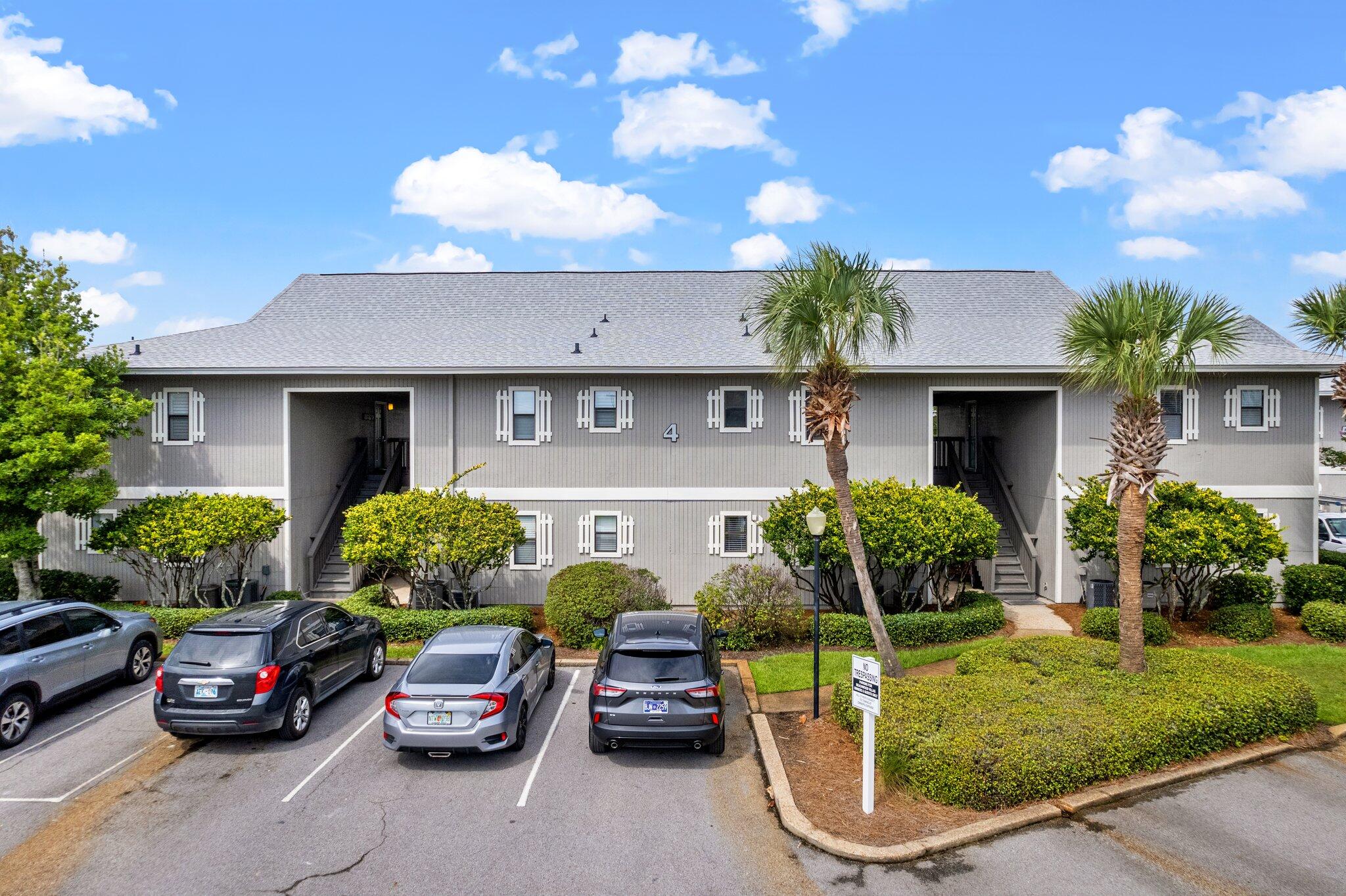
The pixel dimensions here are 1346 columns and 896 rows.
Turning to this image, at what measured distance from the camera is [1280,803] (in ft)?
27.3

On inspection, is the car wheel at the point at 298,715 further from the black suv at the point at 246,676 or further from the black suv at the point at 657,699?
the black suv at the point at 657,699

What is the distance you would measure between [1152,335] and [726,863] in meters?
9.46

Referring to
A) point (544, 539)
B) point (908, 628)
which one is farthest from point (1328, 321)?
point (544, 539)

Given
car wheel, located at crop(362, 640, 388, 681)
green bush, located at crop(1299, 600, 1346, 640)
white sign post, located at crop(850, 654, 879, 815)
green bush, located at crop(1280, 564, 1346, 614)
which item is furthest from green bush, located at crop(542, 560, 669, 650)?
green bush, located at crop(1280, 564, 1346, 614)

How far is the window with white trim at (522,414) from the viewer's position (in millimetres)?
18547

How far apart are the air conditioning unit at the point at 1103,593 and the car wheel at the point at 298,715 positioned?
1662 centimetres

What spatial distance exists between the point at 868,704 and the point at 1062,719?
295cm

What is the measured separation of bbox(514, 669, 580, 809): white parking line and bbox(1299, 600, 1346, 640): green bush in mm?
15518

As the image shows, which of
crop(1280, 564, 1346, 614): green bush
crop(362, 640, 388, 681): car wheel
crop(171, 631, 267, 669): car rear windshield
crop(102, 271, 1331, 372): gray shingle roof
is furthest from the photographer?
crop(102, 271, 1331, 372): gray shingle roof

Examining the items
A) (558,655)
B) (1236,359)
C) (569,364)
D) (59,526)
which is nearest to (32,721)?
(558,655)

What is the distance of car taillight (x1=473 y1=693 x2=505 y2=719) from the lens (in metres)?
9.20

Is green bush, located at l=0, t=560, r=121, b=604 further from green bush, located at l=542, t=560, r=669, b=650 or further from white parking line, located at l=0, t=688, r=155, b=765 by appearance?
green bush, located at l=542, t=560, r=669, b=650

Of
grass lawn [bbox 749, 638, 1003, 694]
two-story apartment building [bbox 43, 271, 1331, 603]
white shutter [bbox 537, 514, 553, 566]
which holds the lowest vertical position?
grass lawn [bbox 749, 638, 1003, 694]

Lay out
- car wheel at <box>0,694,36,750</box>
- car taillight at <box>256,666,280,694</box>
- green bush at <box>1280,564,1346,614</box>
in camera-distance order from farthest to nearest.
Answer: green bush at <box>1280,564,1346,614</box>, car wheel at <box>0,694,36,750</box>, car taillight at <box>256,666,280,694</box>
